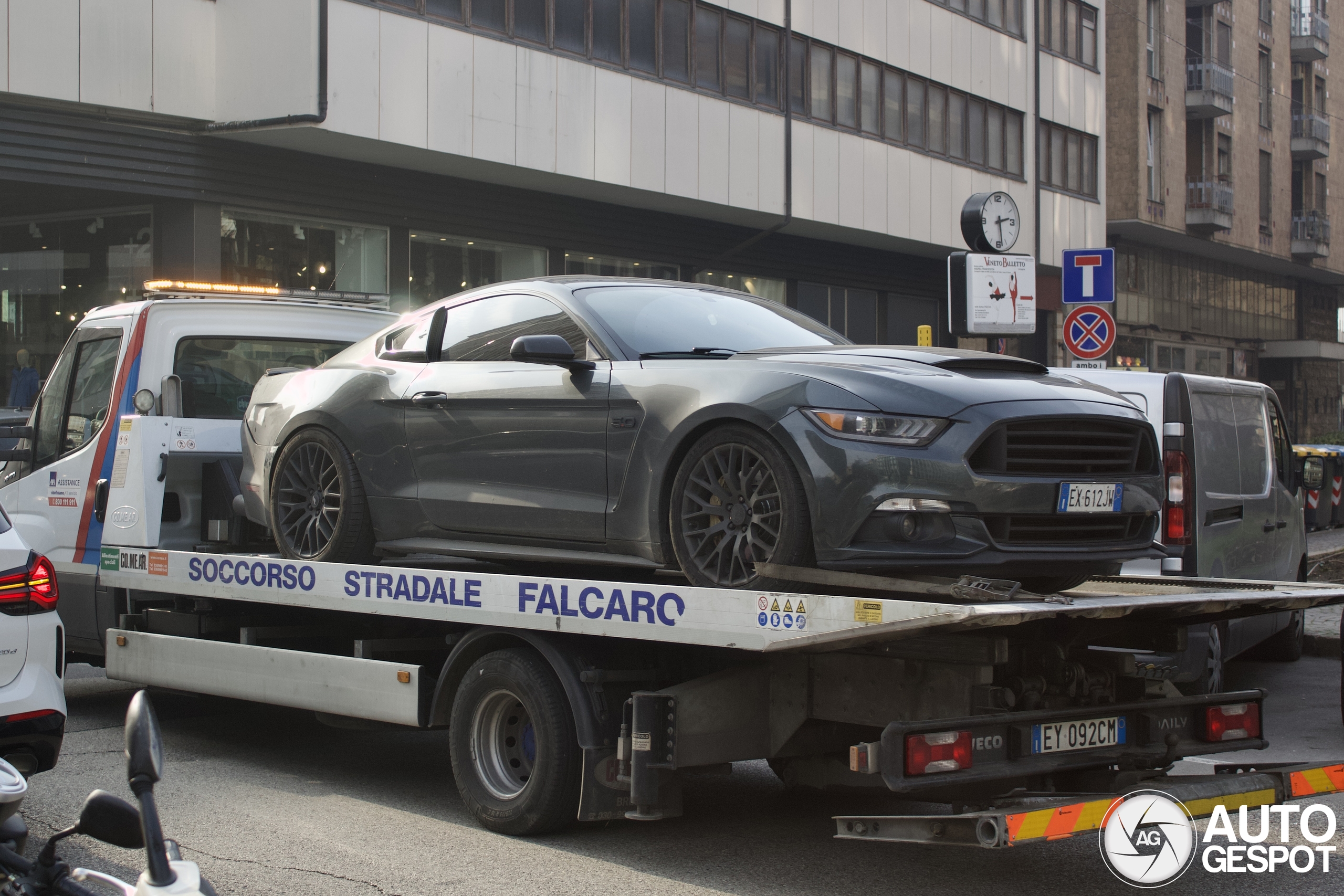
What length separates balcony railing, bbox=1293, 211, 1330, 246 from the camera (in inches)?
2019

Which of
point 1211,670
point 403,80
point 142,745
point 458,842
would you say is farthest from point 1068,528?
point 403,80

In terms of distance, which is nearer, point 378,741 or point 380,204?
point 378,741

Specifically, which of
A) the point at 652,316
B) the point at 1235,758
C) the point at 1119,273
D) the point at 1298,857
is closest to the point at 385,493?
the point at 652,316

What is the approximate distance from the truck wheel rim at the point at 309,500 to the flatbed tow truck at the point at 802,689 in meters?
0.27

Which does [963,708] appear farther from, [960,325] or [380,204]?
[380,204]

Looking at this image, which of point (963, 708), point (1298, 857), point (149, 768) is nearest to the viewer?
point (149, 768)

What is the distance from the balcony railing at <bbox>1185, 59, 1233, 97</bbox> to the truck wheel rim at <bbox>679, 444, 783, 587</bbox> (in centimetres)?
4281

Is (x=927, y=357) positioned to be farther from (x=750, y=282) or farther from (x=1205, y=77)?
(x=1205, y=77)

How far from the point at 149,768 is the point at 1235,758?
6.99 m

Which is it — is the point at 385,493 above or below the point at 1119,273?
below

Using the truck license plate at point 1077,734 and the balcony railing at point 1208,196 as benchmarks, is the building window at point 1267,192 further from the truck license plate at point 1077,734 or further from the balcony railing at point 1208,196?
the truck license plate at point 1077,734

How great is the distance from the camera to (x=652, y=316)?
6.54m

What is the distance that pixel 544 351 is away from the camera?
20.0ft

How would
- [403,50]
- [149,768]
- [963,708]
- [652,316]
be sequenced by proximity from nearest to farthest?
1. [149,768]
2. [963,708]
3. [652,316]
4. [403,50]
